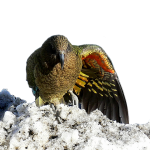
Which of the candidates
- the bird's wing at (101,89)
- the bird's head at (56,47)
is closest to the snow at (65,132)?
the bird's head at (56,47)

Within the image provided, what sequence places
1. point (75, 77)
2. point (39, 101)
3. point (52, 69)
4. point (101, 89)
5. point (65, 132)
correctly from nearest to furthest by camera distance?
point (65, 132) → point (52, 69) → point (75, 77) → point (39, 101) → point (101, 89)

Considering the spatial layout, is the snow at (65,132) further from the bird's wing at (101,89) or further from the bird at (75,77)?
the bird's wing at (101,89)

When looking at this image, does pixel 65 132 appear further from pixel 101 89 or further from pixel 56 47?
pixel 101 89

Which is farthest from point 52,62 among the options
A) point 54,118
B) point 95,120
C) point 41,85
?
point 95,120

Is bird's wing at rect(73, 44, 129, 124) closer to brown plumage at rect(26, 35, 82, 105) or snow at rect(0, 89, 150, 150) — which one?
brown plumage at rect(26, 35, 82, 105)

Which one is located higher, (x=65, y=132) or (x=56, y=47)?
(x=56, y=47)

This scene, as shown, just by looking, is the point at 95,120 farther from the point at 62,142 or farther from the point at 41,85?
the point at 41,85

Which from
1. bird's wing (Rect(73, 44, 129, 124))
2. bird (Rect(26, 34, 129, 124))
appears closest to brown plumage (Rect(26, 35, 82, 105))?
bird (Rect(26, 34, 129, 124))

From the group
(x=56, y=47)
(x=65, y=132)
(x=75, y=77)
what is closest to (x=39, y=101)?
(x=75, y=77)
